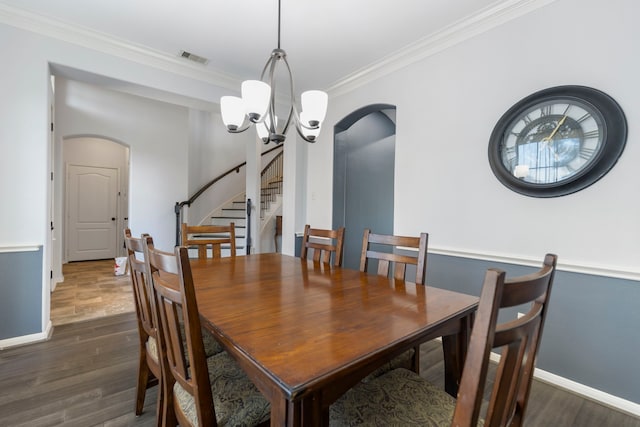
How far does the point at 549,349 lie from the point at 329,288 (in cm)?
173

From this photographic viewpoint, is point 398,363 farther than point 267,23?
No

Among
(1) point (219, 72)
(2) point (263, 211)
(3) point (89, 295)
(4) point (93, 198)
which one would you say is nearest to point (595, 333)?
(1) point (219, 72)

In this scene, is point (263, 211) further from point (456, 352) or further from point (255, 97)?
point (456, 352)

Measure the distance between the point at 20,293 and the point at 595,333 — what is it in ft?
14.0

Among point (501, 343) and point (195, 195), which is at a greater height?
point (195, 195)

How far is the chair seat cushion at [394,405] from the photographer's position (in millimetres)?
979

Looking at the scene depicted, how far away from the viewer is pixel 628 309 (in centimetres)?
173

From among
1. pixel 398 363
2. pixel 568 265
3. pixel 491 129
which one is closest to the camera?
pixel 398 363

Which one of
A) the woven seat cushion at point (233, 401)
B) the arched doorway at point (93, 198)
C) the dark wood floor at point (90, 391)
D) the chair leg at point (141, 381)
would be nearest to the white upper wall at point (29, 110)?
the dark wood floor at point (90, 391)

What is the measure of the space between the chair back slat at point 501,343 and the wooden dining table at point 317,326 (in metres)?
0.28

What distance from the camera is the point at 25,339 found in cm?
242

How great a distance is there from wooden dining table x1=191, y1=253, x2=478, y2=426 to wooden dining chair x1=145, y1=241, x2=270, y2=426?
0.35 ft

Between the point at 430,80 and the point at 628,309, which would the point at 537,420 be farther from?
the point at 430,80

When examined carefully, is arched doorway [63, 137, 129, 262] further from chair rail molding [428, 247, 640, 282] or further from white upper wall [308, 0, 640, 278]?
chair rail molding [428, 247, 640, 282]
